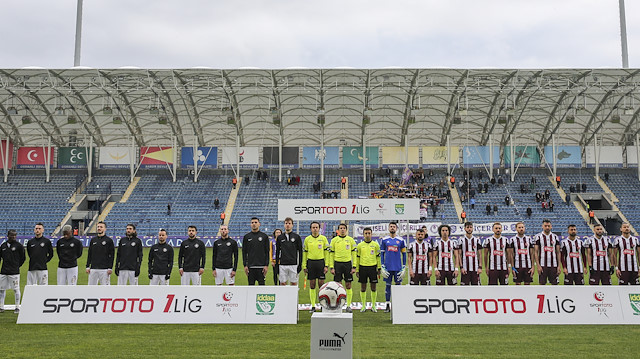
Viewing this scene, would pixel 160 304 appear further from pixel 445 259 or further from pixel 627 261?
pixel 627 261

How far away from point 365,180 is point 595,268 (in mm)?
34031

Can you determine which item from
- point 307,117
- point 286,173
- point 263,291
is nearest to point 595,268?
point 263,291

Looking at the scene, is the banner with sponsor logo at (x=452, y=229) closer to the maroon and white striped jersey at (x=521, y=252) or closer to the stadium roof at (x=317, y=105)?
the stadium roof at (x=317, y=105)

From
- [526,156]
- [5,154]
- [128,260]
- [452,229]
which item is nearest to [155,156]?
[5,154]

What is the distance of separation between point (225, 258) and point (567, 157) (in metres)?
41.6

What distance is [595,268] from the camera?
461 inches

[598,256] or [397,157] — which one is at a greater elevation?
[397,157]

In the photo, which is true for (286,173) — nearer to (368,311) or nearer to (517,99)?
(517,99)

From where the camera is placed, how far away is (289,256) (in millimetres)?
11984

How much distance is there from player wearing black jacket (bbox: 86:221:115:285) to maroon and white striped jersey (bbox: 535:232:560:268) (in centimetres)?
973

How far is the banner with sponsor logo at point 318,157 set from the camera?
46.7 meters

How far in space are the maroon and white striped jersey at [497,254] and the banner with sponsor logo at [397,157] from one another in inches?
1365

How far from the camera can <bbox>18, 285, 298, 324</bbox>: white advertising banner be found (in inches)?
393

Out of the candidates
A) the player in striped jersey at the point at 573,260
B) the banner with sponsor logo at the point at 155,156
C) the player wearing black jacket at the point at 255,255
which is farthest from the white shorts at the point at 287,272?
the banner with sponsor logo at the point at 155,156
